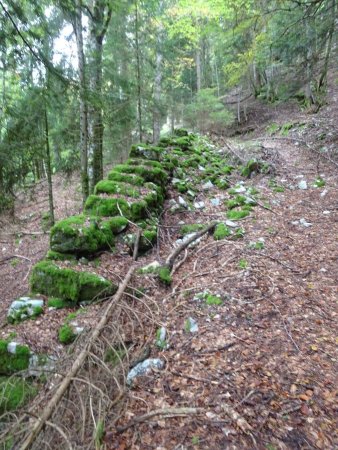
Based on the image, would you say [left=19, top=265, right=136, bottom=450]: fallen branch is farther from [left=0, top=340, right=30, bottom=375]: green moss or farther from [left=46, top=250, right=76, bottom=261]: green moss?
[left=46, top=250, right=76, bottom=261]: green moss

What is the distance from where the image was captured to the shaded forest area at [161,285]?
8.89 ft

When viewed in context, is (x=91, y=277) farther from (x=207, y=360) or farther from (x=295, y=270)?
(x=295, y=270)

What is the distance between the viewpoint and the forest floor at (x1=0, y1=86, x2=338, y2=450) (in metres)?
2.67

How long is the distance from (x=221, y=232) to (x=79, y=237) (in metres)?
2.91

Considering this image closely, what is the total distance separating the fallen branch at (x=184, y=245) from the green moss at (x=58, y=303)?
1721 millimetres

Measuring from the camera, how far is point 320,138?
37.3 ft

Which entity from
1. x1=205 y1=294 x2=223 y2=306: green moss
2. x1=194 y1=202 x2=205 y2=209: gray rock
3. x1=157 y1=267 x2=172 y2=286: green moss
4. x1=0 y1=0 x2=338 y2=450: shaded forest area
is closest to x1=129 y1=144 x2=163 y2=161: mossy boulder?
x1=0 y1=0 x2=338 y2=450: shaded forest area

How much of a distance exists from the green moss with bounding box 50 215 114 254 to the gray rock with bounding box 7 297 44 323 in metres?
1.02

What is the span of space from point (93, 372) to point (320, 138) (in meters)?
11.6

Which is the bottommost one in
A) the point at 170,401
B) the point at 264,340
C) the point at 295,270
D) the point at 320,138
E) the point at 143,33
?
the point at 170,401

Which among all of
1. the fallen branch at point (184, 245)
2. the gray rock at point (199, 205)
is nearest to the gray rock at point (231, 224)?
the fallen branch at point (184, 245)

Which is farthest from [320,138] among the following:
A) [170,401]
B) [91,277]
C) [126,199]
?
[170,401]

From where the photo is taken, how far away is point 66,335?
13.3ft

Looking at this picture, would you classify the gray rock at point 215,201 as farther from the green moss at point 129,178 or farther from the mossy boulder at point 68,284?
the mossy boulder at point 68,284
